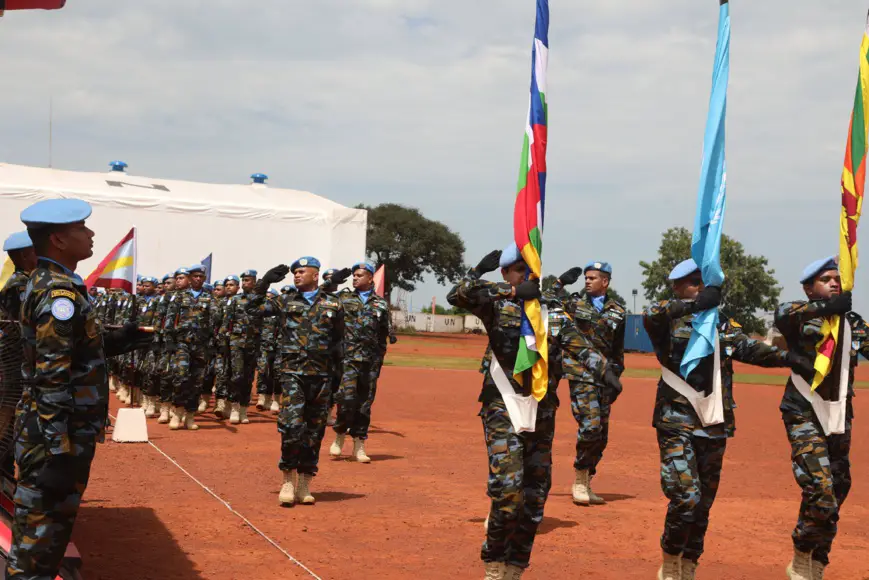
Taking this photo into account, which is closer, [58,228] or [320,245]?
[58,228]

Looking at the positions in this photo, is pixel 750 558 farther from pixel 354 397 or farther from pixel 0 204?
pixel 0 204

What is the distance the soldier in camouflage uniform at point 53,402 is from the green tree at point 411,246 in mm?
65516

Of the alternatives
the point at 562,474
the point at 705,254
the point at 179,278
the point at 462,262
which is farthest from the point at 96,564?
the point at 462,262

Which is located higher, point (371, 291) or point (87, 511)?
point (371, 291)

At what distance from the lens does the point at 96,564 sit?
6.45 metres

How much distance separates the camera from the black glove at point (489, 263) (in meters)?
5.95

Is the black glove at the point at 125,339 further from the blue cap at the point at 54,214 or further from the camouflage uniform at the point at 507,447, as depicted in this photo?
the camouflage uniform at the point at 507,447

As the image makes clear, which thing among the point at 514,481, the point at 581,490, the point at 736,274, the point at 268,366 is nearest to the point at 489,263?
the point at 514,481

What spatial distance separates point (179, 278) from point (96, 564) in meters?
8.68

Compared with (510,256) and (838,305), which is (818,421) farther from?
(510,256)

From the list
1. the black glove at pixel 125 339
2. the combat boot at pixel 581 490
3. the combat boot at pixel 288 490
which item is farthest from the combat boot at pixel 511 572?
the combat boot at pixel 581 490

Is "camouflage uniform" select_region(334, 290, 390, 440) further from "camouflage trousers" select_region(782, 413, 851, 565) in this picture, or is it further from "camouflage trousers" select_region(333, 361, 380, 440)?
"camouflage trousers" select_region(782, 413, 851, 565)

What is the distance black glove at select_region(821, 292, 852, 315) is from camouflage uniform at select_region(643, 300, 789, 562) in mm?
881

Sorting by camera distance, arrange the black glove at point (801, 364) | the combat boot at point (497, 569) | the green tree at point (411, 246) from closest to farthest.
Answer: the combat boot at point (497, 569) < the black glove at point (801, 364) < the green tree at point (411, 246)
